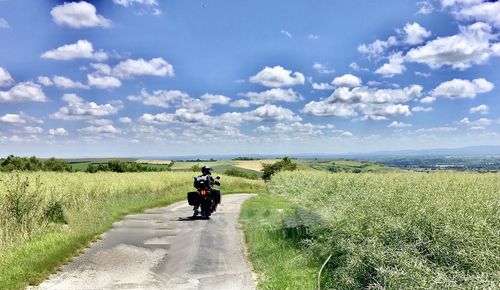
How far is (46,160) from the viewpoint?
73250 mm

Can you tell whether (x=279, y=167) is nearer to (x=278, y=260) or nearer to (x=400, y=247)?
(x=278, y=260)

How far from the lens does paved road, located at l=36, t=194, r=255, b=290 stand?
33.8 ft

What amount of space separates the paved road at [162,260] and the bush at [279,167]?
40664 mm

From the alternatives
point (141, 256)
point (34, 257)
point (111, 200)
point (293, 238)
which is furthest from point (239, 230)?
point (111, 200)

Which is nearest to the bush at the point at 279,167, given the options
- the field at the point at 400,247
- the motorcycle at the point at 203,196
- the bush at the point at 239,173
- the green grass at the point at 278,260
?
the bush at the point at 239,173

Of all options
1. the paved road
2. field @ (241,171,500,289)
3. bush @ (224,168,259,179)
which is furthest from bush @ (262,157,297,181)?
field @ (241,171,500,289)

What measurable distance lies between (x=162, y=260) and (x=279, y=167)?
51514mm

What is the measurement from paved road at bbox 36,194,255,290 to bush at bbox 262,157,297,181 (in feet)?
133

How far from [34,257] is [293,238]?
7378 mm

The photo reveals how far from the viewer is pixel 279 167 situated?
2511 inches

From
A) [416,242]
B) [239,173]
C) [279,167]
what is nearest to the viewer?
[416,242]

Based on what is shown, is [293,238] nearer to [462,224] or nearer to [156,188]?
[462,224]

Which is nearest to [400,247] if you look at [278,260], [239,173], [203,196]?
[278,260]

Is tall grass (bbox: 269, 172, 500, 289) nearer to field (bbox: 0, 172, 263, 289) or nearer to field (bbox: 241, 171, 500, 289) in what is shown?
field (bbox: 241, 171, 500, 289)
